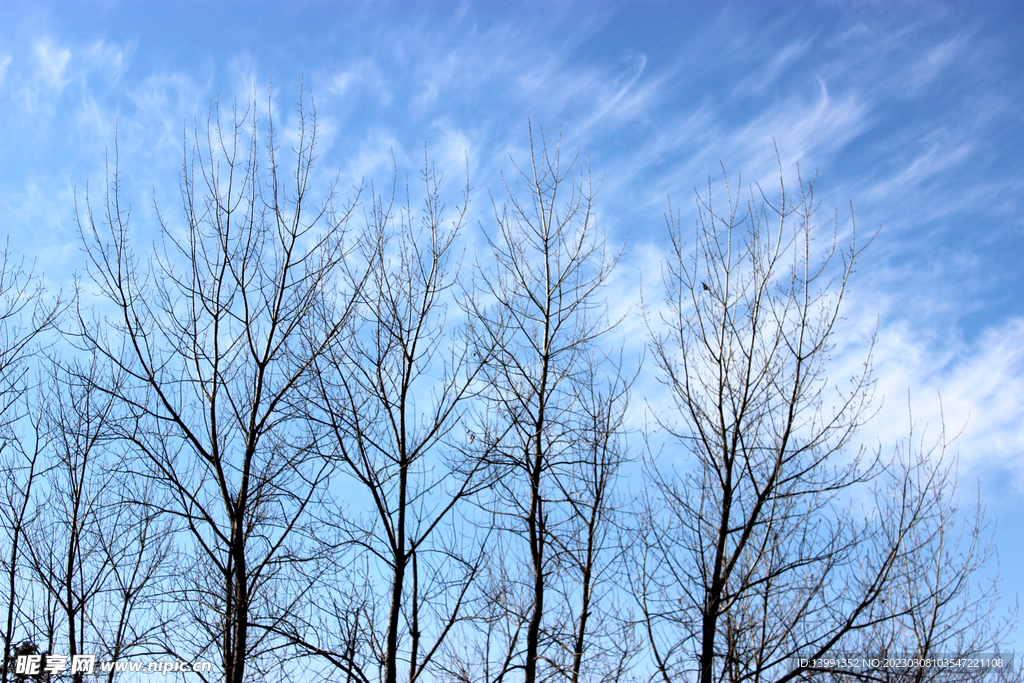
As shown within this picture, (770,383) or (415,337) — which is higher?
(415,337)

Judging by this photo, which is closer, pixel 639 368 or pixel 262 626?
pixel 262 626

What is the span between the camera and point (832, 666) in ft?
20.6

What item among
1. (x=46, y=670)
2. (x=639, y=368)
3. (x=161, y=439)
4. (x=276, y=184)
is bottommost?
(x=46, y=670)

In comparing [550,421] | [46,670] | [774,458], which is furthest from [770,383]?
[46,670]

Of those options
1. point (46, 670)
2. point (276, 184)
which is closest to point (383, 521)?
point (276, 184)

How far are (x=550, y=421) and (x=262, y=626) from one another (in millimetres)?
3141

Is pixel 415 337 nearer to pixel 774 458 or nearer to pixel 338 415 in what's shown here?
pixel 338 415

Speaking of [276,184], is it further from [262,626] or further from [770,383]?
[770,383]

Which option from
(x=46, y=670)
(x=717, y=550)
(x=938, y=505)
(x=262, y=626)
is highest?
(x=938, y=505)

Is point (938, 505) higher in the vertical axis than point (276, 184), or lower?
lower

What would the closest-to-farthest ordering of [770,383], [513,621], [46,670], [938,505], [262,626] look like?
[262,626] < [770,383] < [513,621] < [938,505] < [46,670]

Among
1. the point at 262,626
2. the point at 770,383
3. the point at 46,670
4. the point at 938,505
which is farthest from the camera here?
the point at 46,670

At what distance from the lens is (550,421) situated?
698 centimetres

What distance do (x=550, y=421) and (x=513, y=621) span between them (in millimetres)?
1998
